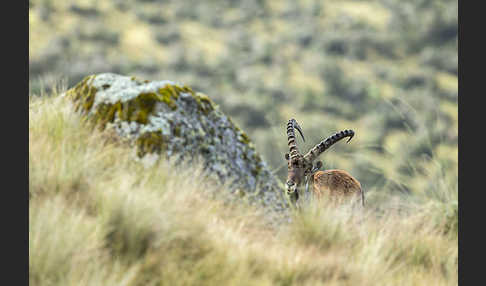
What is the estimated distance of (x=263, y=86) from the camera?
60.2 m

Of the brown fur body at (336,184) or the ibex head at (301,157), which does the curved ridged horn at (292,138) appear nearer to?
the ibex head at (301,157)

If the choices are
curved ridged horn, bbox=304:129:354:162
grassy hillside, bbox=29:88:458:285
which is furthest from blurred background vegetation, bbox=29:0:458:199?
grassy hillside, bbox=29:88:458:285

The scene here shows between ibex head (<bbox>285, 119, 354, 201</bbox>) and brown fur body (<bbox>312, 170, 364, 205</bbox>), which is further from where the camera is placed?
brown fur body (<bbox>312, 170, 364, 205</bbox>)

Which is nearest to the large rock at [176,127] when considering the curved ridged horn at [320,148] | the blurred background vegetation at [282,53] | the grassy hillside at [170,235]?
the grassy hillside at [170,235]

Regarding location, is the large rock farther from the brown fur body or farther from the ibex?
the brown fur body

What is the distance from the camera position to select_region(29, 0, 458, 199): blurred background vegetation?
49812 millimetres

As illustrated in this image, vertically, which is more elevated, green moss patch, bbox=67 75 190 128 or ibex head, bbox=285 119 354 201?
green moss patch, bbox=67 75 190 128

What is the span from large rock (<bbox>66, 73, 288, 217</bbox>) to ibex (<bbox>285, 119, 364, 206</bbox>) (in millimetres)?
320

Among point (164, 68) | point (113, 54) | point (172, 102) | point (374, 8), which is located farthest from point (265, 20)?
point (172, 102)

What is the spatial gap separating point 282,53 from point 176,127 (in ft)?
217

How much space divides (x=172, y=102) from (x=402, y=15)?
82.2m

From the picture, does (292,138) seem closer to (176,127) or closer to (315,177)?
(315,177)

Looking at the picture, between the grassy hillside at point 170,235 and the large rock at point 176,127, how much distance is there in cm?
29

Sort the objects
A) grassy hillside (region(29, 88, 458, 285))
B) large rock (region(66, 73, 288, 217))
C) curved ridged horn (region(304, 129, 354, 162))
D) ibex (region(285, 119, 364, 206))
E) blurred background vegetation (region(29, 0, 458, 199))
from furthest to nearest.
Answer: blurred background vegetation (region(29, 0, 458, 199)) → curved ridged horn (region(304, 129, 354, 162)) → ibex (region(285, 119, 364, 206)) → large rock (region(66, 73, 288, 217)) → grassy hillside (region(29, 88, 458, 285))
